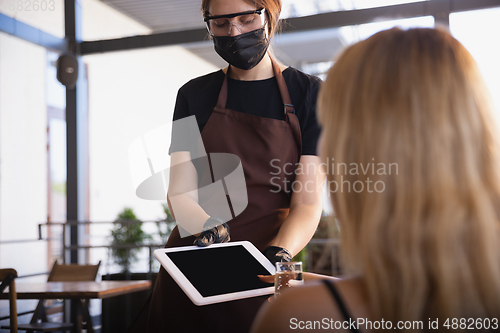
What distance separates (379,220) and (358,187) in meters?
0.06

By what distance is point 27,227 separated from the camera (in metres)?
5.46

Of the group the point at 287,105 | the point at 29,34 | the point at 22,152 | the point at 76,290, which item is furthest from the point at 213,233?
the point at 22,152

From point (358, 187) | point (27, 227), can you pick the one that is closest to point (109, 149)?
point (27, 227)

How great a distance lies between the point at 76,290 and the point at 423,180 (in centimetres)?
281

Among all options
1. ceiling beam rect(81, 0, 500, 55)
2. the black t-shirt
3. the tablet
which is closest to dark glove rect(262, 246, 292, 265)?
the tablet

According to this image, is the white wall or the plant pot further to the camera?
the white wall

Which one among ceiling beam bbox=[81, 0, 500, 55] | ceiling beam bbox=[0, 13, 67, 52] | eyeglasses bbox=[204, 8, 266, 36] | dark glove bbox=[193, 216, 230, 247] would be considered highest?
ceiling beam bbox=[0, 13, 67, 52]

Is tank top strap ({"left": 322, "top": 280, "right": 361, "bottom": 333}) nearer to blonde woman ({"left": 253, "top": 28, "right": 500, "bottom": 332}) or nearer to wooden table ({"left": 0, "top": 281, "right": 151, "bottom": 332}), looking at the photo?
blonde woman ({"left": 253, "top": 28, "right": 500, "bottom": 332})

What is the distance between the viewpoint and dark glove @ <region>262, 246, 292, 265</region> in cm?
110

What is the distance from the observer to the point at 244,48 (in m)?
1.39

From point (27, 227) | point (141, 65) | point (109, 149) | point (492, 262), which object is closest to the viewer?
point (492, 262)

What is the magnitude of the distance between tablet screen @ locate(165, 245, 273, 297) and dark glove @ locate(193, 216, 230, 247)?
0.11 ft

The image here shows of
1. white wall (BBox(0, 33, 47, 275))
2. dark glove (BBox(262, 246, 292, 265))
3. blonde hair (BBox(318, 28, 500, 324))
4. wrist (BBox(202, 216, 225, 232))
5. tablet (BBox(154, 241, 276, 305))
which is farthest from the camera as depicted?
white wall (BBox(0, 33, 47, 275))

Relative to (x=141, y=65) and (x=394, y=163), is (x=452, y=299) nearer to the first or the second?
(x=394, y=163)
